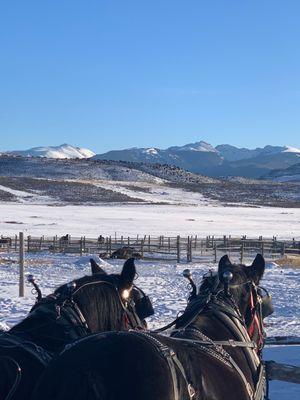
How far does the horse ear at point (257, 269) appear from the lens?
5000 millimetres

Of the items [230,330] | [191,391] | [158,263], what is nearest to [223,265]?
[230,330]

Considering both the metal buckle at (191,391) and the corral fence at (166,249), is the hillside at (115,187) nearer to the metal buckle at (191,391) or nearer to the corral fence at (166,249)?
the corral fence at (166,249)

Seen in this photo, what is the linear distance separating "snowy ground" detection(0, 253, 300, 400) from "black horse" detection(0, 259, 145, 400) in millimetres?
3951

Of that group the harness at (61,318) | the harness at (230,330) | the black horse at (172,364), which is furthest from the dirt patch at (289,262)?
the harness at (61,318)

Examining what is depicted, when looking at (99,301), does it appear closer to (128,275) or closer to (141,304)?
(128,275)

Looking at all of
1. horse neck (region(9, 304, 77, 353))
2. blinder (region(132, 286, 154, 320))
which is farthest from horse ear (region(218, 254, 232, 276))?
horse neck (region(9, 304, 77, 353))

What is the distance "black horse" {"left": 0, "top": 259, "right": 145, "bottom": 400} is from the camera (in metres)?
3.43

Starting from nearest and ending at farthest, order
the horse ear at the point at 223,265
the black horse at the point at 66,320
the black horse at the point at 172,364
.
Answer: the black horse at the point at 172,364, the black horse at the point at 66,320, the horse ear at the point at 223,265

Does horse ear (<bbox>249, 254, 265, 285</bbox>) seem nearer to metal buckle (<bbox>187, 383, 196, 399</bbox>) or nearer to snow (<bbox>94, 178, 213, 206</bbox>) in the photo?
metal buckle (<bbox>187, 383, 196, 399</bbox>)

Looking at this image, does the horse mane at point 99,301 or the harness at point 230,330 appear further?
the horse mane at point 99,301

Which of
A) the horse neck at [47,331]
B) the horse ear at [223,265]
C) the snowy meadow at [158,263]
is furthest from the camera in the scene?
the snowy meadow at [158,263]

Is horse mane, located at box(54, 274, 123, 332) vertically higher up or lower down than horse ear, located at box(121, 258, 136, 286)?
lower down

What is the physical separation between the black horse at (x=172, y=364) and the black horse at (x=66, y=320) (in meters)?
0.42

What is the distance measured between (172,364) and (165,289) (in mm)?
14619
